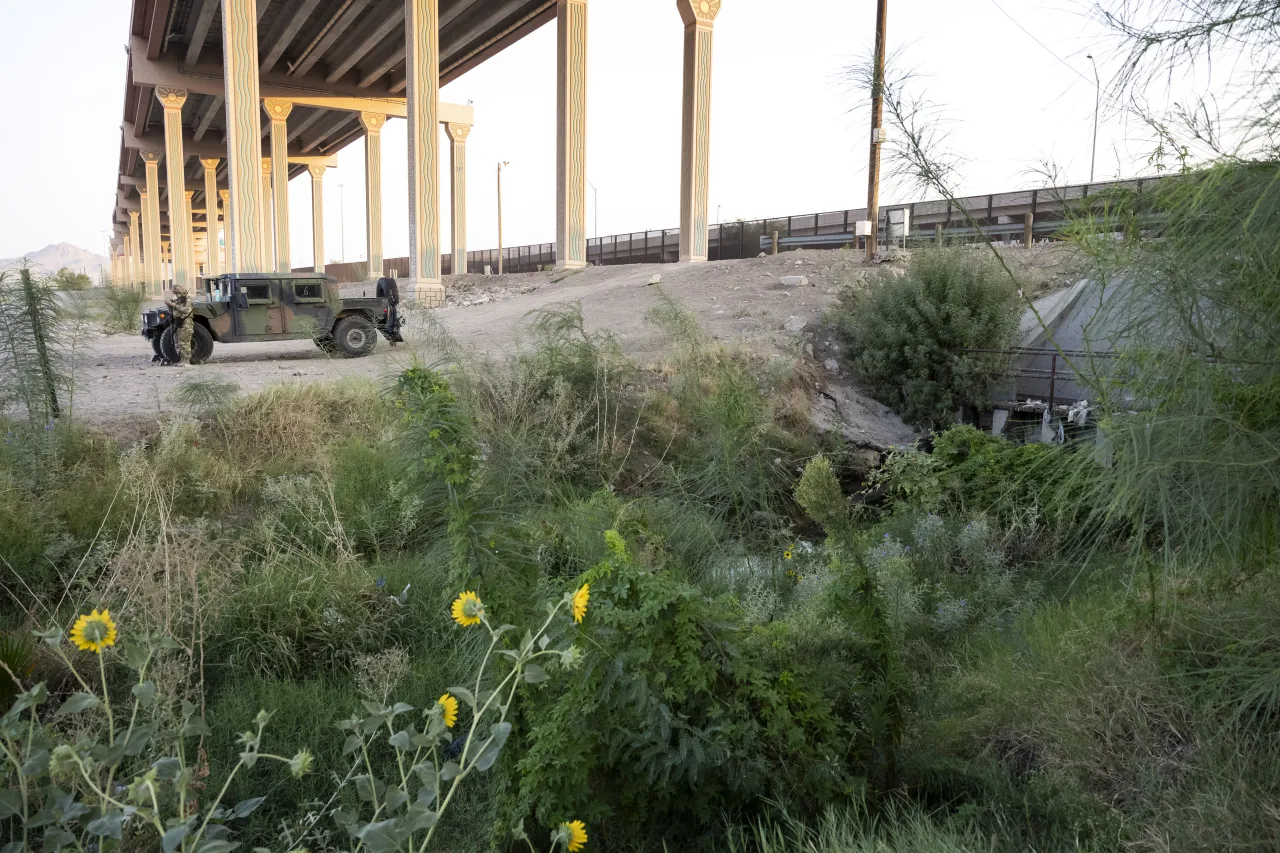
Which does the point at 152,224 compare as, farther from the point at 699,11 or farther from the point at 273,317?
the point at 273,317

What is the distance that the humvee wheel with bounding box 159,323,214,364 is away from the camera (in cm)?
1242

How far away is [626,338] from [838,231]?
17179 millimetres

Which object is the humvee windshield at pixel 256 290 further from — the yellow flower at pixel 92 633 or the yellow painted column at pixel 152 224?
the yellow painted column at pixel 152 224

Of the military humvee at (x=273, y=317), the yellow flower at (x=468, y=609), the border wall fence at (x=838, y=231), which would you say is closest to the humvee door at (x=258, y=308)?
the military humvee at (x=273, y=317)

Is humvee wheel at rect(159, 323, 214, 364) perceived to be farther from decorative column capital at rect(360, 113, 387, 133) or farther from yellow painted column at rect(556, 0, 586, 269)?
decorative column capital at rect(360, 113, 387, 133)

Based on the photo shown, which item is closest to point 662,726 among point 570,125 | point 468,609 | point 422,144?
point 468,609

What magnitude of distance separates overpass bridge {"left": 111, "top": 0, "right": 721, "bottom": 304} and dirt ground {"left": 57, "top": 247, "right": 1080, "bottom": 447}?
4227mm

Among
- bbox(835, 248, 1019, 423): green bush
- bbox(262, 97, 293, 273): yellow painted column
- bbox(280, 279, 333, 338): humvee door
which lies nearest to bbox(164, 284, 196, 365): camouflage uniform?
bbox(280, 279, 333, 338): humvee door

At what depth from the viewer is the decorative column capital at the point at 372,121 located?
3656cm

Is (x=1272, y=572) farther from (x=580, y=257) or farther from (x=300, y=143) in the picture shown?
(x=300, y=143)

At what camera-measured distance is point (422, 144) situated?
23266 millimetres

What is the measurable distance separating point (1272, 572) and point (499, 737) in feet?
9.73

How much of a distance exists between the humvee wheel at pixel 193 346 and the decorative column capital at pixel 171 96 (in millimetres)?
24522

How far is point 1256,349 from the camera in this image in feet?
8.86
